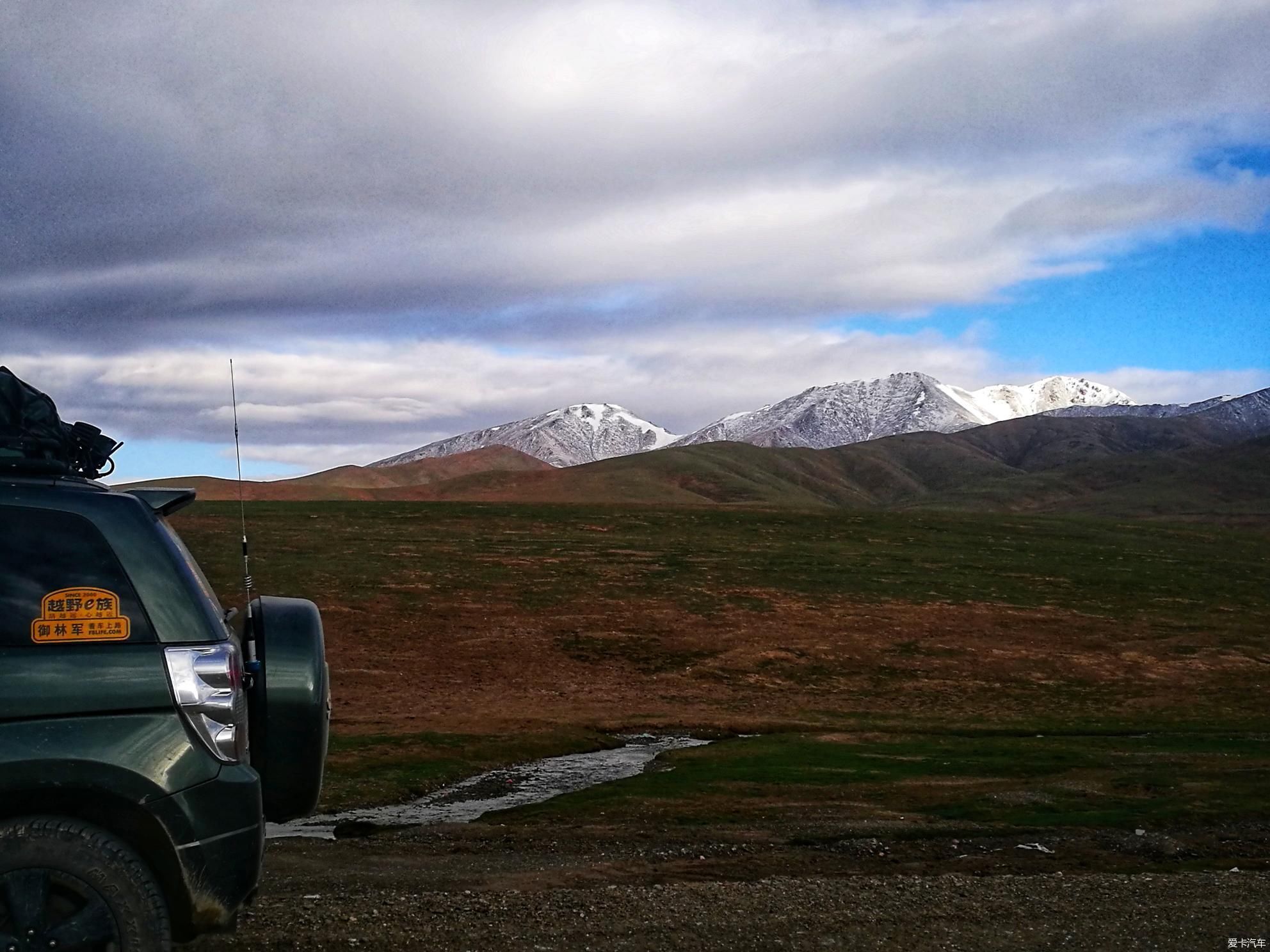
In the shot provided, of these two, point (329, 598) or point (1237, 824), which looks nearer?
point (1237, 824)

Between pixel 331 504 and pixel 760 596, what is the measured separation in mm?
42136

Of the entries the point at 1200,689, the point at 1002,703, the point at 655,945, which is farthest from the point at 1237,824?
the point at 1200,689

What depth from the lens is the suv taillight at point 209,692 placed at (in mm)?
5656

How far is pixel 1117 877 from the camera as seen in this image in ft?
39.3

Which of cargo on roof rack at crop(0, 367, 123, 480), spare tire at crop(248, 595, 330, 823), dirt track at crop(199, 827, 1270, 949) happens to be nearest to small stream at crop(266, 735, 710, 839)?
dirt track at crop(199, 827, 1270, 949)

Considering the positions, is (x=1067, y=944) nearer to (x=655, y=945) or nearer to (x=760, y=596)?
(x=655, y=945)

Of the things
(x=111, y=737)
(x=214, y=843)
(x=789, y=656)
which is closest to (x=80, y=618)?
(x=111, y=737)

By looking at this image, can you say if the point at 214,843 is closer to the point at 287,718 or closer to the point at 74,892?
the point at 74,892

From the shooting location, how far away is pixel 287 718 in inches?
259

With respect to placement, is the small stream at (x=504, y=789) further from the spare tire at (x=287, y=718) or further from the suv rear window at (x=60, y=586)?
the suv rear window at (x=60, y=586)

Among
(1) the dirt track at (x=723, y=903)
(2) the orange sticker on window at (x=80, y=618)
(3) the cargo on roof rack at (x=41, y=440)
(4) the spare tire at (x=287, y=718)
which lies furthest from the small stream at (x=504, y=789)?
(2) the orange sticker on window at (x=80, y=618)

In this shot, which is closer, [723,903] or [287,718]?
[287,718]

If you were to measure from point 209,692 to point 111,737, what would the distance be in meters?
0.50

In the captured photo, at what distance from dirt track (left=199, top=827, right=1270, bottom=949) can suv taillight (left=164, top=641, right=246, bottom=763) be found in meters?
3.17
